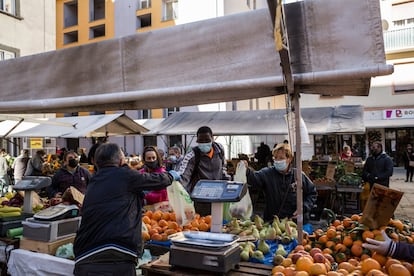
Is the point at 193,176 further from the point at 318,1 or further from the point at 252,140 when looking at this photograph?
the point at 252,140

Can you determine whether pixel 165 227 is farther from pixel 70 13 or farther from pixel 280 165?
pixel 70 13

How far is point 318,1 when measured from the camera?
2148 mm

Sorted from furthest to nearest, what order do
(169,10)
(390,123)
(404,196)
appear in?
(169,10), (390,123), (404,196)

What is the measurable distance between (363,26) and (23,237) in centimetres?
330

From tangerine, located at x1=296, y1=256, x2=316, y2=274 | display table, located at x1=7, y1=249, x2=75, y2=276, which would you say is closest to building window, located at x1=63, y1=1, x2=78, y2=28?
display table, located at x1=7, y1=249, x2=75, y2=276

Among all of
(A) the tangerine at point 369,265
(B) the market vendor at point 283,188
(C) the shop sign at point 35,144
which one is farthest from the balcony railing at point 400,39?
(A) the tangerine at point 369,265

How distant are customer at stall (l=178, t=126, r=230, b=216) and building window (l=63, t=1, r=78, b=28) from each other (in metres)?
29.6

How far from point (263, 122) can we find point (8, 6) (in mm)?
12030

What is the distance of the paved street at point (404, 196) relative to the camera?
27.7ft

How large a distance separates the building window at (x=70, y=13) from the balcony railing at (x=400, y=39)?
81.5 feet

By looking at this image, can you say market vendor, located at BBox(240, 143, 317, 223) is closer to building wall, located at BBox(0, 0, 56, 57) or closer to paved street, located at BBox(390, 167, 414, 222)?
paved street, located at BBox(390, 167, 414, 222)

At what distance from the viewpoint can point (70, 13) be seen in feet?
97.5

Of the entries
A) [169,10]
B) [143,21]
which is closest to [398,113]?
[169,10]

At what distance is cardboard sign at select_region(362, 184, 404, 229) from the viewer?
232 centimetres
